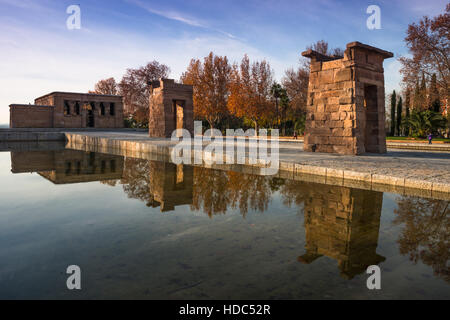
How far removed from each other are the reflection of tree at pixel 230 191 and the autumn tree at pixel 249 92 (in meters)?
25.5

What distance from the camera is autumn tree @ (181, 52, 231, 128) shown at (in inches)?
1328

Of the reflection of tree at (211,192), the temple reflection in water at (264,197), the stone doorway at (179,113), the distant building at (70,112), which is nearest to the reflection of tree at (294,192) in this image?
the temple reflection in water at (264,197)

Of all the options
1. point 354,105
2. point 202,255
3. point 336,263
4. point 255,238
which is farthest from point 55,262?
point 354,105

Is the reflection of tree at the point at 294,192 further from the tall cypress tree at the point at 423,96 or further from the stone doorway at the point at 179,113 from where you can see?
the tall cypress tree at the point at 423,96

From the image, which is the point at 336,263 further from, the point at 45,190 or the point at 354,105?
the point at 354,105

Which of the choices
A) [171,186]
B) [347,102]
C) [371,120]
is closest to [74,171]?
[171,186]

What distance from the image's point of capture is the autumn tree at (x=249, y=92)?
→ 32406 millimetres

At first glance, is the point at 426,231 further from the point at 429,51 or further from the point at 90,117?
the point at 90,117

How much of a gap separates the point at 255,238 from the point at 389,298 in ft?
4.80

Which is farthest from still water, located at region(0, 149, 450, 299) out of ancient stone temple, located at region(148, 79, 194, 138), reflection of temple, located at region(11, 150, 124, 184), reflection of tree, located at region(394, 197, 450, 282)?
ancient stone temple, located at region(148, 79, 194, 138)

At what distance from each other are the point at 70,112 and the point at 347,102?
102 feet

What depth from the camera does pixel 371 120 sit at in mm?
11148

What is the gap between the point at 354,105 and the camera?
985 centimetres

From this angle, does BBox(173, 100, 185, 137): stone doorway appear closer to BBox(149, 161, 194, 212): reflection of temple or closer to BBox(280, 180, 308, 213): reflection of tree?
BBox(149, 161, 194, 212): reflection of temple
